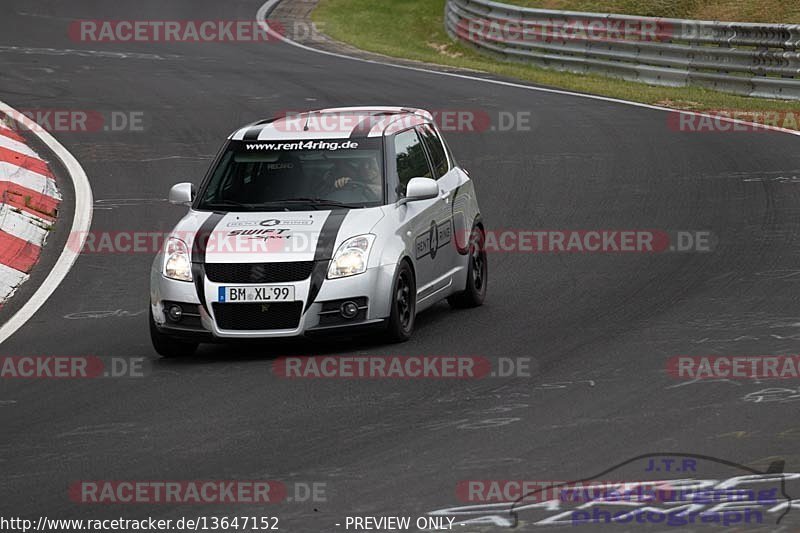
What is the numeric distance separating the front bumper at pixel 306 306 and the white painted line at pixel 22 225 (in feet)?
15.1

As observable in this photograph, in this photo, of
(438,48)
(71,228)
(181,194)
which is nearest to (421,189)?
(181,194)

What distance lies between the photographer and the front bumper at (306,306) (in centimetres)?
992

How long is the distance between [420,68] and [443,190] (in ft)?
52.3

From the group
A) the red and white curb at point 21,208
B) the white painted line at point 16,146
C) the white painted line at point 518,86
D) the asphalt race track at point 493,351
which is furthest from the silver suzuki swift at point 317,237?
the white painted line at point 518,86

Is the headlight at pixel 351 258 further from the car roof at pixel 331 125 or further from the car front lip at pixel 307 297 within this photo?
the car roof at pixel 331 125

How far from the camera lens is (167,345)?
1026cm

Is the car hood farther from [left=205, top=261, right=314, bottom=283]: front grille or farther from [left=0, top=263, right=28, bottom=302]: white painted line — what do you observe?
[left=0, top=263, right=28, bottom=302]: white painted line

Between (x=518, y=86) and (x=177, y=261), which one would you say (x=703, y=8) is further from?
(x=177, y=261)

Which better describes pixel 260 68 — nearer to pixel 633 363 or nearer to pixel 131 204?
pixel 131 204

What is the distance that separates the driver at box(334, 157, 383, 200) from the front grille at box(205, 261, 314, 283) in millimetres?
1063

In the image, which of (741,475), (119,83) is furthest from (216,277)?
(119,83)

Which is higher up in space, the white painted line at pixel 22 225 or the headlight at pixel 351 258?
the headlight at pixel 351 258

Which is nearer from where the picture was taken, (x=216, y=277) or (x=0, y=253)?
(x=216, y=277)

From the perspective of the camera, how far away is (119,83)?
24500 millimetres
